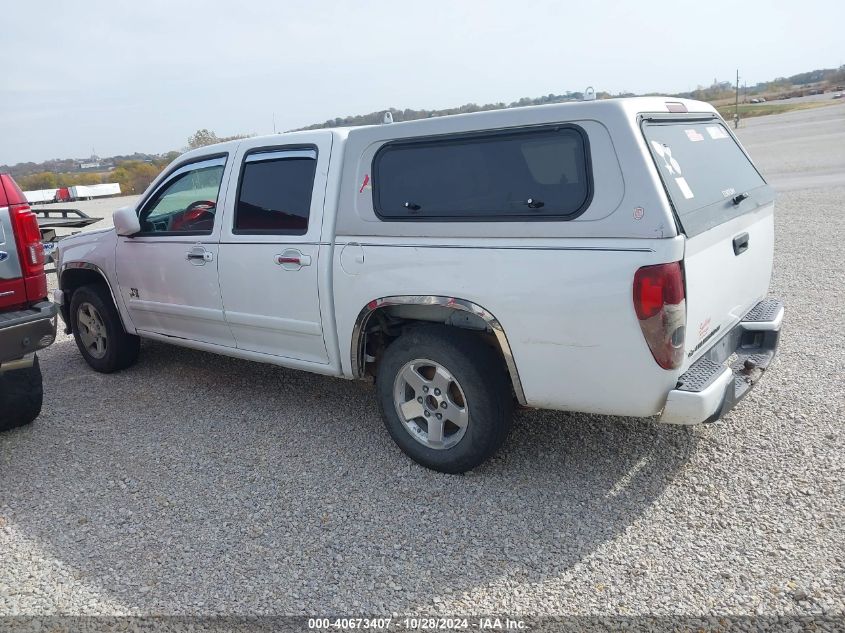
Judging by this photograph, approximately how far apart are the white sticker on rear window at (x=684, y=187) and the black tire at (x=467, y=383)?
1.26 m

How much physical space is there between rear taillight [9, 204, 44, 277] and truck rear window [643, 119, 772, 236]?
147 inches

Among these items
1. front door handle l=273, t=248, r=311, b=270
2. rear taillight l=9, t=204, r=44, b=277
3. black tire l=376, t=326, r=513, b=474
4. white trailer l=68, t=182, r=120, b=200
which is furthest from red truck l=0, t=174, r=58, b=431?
white trailer l=68, t=182, r=120, b=200

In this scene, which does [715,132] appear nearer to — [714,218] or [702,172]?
[702,172]

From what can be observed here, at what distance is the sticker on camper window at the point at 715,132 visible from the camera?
4.00 meters

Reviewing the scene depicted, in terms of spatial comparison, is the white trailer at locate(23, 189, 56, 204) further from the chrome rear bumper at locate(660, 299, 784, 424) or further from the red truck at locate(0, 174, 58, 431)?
the chrome rear bumper at locate(660, 299, 784, 424)

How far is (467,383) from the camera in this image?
3635mm

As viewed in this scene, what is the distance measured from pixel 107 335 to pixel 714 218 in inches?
191

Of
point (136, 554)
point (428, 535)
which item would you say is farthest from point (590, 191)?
point (136, 554)

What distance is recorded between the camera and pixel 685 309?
3.06m

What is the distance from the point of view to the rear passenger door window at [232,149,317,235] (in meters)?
4.28

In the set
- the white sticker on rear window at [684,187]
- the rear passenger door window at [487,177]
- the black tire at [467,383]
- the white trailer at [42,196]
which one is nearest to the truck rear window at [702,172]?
the white sticker on rear window at [684,187]

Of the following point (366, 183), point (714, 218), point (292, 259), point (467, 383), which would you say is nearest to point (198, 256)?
point (292, 259)

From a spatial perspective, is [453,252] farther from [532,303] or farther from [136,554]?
[136,554]

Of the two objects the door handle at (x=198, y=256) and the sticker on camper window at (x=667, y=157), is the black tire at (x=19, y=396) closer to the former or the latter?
the door handle at (x=198, y=256)
